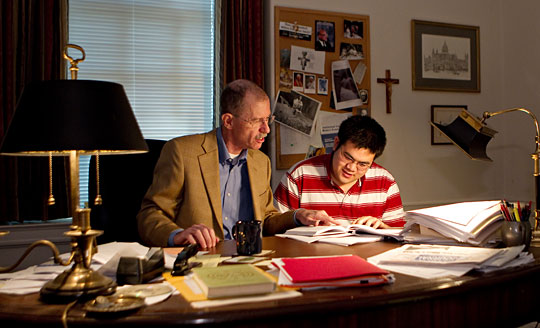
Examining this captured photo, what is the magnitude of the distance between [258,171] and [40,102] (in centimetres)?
137

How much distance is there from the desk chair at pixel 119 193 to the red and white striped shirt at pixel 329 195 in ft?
2.38

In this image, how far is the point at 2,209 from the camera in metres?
2.90

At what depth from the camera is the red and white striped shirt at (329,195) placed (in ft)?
8.51

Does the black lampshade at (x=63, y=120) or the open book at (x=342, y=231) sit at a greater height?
the black lampshade at (x=63, y=120)

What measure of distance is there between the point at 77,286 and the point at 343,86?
2.97 meters

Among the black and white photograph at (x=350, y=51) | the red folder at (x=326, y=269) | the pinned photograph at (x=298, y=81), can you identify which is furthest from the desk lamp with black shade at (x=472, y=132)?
the black and white photograph at (x=350, y=51)

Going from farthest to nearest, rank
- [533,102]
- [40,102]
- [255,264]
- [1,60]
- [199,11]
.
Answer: [533,102] → [199,11] → [1,60] → [255,264] → [40,102]

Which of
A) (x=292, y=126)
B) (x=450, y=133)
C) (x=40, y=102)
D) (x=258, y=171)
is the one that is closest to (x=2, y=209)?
(x=258, y=171)

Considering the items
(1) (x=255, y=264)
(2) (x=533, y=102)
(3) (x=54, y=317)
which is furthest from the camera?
(2) (x=533, y=102)

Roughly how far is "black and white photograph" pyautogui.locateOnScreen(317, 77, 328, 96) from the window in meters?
0.78

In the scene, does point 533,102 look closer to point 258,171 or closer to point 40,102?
point 258,171

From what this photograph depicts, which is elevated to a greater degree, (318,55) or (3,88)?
(318,55)

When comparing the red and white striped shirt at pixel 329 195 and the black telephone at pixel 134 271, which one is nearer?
the black telephone at pixel 134 271

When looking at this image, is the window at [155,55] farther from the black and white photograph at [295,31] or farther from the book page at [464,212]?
the book page at [464,212]
